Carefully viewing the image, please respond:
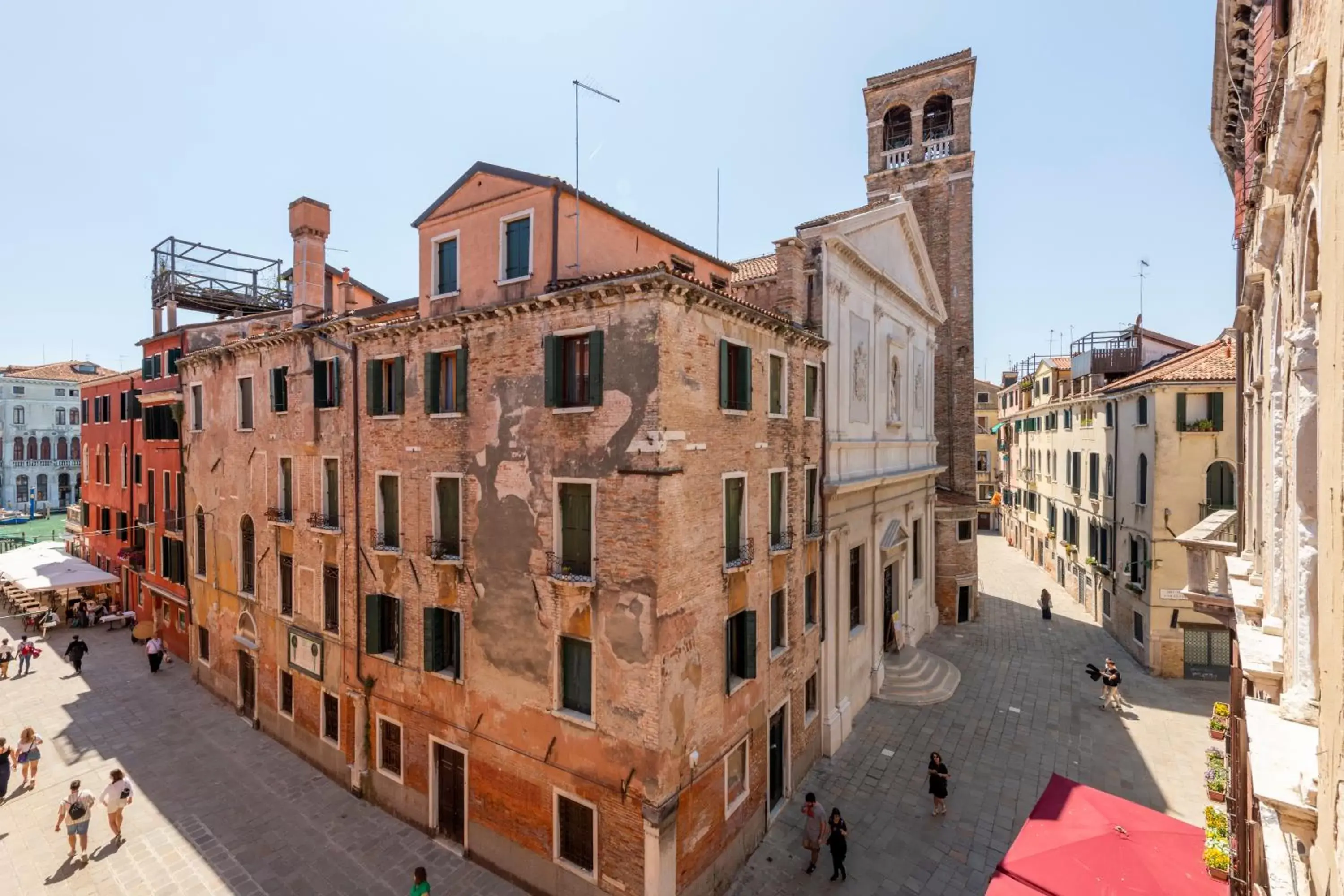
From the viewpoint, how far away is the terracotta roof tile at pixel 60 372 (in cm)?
5459

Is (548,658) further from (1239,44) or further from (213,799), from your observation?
(1239,44)

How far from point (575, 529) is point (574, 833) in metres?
5.79

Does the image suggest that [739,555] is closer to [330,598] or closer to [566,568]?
[566,568]

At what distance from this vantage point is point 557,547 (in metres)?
11.8

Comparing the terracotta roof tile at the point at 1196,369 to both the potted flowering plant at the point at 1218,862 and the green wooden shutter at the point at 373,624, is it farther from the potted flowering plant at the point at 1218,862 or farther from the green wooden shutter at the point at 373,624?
the green wooden shutter at the point at 373,624

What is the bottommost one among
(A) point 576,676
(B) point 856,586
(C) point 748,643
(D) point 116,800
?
(D) point 116,800

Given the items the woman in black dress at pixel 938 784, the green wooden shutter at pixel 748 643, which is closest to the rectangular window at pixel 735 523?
the green wooden shutter at pixel 748 643

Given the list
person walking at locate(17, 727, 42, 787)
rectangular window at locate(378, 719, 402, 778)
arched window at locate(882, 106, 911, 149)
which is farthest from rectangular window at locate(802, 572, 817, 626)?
arched window at locate(882, 106, 911, 149)

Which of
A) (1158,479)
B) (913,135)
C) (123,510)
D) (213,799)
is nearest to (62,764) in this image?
(213,799)

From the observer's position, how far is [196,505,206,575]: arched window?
21.2 metres

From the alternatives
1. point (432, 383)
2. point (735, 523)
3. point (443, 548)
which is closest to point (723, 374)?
point (735, 523)

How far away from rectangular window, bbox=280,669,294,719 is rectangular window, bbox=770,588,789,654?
46.2 ft

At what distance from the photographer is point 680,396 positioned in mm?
10992

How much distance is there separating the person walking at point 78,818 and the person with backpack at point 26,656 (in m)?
15.0
